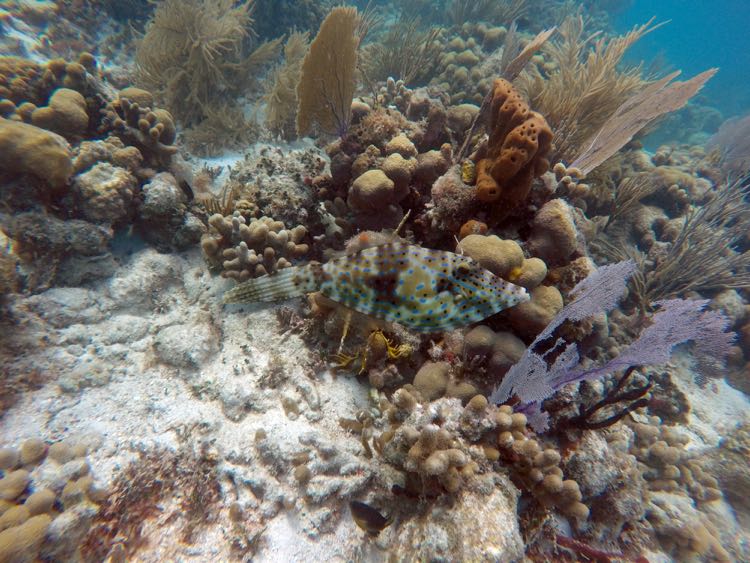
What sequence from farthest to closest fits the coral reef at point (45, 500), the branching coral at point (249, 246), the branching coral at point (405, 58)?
the branching coral at point (405, 58), the branching coral at point (249, 246), the coral reef at point (45, 500)

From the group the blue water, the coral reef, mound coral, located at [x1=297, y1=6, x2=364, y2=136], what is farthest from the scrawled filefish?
the blue water

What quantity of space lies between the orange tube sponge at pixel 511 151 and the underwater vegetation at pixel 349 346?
1.6 inches

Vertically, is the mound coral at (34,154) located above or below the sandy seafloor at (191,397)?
above

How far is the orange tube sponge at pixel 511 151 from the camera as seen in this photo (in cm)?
480

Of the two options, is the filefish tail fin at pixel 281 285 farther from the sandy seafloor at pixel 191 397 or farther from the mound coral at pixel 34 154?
the mound coral at pixel 34 154

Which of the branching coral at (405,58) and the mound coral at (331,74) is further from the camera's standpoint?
the branching coral at (405,58)

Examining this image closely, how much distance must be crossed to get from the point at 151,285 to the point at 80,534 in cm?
373

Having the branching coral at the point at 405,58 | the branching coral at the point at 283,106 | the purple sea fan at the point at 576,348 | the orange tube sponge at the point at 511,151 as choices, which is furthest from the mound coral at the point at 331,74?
the branching coral at the point at 405,58

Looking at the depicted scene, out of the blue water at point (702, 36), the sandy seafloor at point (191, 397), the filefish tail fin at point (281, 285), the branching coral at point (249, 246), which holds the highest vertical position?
the blue water at point (702, 36)

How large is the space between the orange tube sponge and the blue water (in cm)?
6672

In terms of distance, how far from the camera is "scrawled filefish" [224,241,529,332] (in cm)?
445

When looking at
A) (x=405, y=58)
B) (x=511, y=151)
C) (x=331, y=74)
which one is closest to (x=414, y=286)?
(x=511, y=151)

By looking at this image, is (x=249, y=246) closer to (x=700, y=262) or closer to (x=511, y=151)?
(x=511, y=151)

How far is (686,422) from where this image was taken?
6.88 m
